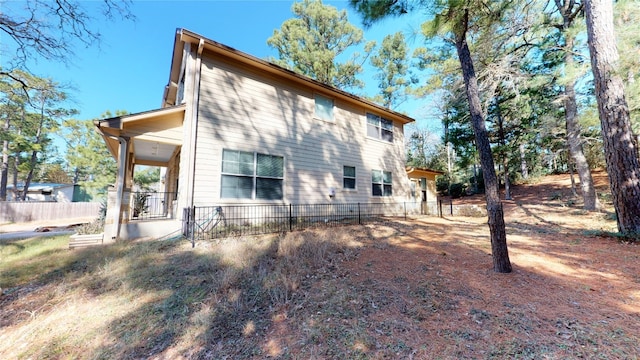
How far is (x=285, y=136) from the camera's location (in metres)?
8.99

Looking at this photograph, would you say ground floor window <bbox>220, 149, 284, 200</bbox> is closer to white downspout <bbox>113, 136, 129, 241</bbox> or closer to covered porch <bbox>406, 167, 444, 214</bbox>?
white downspout <bbox>113, 136, 129, 241</bbox>

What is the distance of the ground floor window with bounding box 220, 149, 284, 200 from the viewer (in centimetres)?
758

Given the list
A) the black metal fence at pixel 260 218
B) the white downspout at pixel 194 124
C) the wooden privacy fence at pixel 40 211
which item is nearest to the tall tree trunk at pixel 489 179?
the black metal fence at pixel 260 218

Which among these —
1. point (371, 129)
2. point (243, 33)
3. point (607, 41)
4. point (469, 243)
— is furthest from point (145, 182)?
point (607, 41)

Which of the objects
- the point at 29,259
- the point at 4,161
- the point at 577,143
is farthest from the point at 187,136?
the point at 4,161

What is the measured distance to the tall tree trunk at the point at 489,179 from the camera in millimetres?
4074

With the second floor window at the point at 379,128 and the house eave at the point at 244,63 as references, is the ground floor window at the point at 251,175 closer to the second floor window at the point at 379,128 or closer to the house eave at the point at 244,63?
the house eave at the point at 244,63

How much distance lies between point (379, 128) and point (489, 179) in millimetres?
8439

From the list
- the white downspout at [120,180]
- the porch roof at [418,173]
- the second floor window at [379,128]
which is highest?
the second floor window at [379,128]

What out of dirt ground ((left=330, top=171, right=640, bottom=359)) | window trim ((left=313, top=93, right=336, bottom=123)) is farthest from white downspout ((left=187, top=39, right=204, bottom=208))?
dirt ground ((left=330, top=171, right=640, bottom=359))

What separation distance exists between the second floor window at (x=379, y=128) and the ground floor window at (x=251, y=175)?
5293mm

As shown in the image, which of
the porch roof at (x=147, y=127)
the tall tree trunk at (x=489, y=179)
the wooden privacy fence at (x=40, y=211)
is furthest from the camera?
the wooden privacy fence at (x=40, y=211)

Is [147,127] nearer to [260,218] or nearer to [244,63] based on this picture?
[244,63]

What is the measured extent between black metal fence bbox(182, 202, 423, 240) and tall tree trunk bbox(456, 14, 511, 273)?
16.9 feet
